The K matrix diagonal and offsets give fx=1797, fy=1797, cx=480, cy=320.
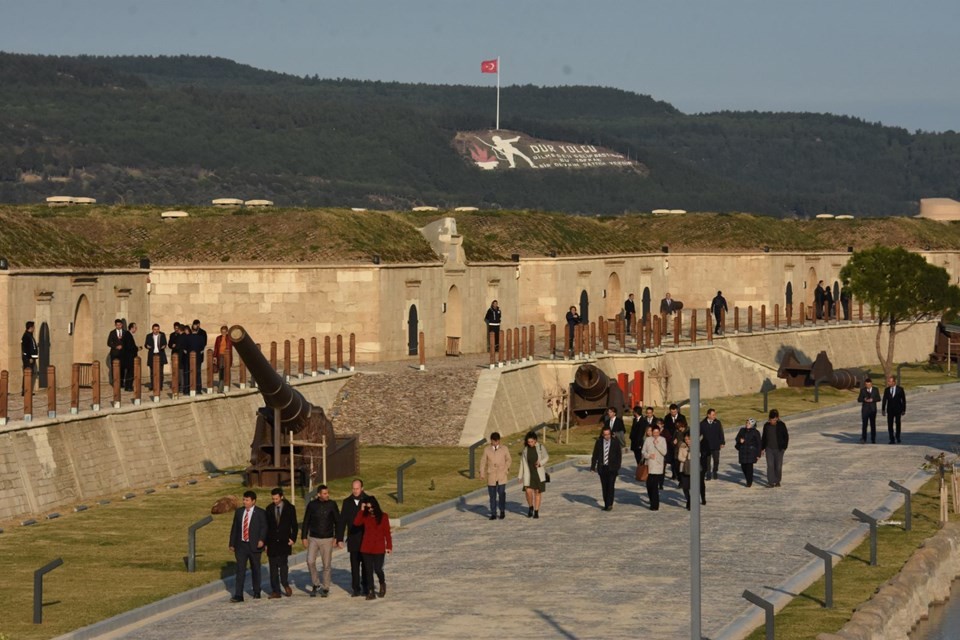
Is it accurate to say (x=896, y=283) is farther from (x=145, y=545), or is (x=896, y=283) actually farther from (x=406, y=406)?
(x=145, y=545)

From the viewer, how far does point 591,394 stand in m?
46.3

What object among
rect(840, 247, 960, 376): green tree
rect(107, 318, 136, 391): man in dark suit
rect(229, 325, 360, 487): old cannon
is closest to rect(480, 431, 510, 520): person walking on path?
rect(229, 325, 360, 487): old cannon

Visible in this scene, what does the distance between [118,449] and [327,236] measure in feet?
63.3

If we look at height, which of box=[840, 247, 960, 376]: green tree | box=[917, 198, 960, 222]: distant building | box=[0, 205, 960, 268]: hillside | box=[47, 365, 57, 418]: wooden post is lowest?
box=[47, 365, 57, 418]: wooden post

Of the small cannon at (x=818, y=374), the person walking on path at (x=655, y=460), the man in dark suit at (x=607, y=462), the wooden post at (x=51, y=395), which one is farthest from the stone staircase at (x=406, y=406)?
the small cannon at (x=818, y=374)

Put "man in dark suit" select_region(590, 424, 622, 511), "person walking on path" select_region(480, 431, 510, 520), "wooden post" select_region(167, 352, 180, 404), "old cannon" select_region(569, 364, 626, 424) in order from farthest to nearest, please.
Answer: "old cannon" select_region(569, 364, 626, 424) < "wooden post" select_region(167, 352, 180, 404) < "man in dark suit" select_region(590, 424, 622, 511) < "person walking on path" select_region(480, 431, 510, 520)

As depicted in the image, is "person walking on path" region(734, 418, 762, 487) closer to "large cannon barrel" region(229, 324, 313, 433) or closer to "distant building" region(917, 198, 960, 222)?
"large cannon barrel" region(229, 324, 313, 433)

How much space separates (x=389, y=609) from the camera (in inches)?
887

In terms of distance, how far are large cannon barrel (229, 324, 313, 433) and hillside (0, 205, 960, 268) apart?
884 centimetres

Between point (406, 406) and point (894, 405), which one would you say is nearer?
point (894, 405)

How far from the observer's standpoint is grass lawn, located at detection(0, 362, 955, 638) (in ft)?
73.9

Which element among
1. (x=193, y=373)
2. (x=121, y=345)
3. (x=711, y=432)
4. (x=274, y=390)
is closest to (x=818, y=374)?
(x=711, y=432)

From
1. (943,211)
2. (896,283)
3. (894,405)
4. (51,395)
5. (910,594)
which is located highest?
(943,211)

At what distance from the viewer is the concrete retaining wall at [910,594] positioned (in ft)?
70.7
